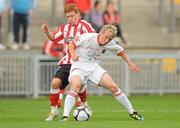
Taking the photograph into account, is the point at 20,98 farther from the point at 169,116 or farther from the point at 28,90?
the point at 169,116

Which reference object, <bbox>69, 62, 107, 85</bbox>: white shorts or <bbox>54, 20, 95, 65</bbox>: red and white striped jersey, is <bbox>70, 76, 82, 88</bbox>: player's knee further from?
<bbox>54, 20, 95, 65</bbox>: red and white striped jersey

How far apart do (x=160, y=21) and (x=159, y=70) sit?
4289 mm

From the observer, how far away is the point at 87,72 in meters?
16.6

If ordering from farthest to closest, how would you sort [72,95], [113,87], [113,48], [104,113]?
1. [104,113]
2. [113,48]
3. [113,87]
4. [72,95]

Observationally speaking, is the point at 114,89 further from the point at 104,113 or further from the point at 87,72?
the point at 104,113

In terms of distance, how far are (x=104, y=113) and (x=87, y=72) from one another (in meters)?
2.91

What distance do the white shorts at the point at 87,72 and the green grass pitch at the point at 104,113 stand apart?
2.54 feet

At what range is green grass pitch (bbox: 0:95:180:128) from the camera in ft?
51.6

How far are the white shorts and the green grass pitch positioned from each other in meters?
0.77

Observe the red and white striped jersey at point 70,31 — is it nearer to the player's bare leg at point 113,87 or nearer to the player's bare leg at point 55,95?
the player's bare leg at point 55,95

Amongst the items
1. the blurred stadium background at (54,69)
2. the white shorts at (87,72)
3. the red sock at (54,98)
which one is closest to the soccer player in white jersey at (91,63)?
the white shorts at (87,72)

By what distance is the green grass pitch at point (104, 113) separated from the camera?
51.6 feet

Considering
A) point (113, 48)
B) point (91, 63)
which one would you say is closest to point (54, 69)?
point (91, 63)

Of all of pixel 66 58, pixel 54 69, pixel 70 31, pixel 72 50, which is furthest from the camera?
pixel 54 69
